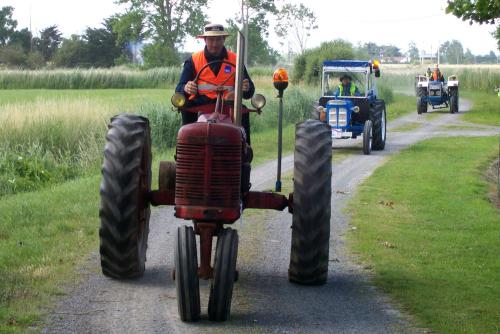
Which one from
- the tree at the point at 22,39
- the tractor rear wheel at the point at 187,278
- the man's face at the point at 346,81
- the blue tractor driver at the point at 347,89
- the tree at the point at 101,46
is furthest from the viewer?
the tree at the point at 22,39

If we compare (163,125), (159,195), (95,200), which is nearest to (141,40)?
(163,125)

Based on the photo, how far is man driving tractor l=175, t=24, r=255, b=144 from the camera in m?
8.36

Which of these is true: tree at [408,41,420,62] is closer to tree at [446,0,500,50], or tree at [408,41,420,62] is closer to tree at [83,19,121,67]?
tree at [83,19,121,67]

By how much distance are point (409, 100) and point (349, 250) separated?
4414cm

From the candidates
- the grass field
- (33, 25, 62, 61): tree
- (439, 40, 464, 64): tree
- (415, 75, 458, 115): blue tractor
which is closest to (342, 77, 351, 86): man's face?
the grass field

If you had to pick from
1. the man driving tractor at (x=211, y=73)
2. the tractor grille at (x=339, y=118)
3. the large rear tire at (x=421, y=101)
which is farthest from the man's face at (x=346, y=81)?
the large rear tire at (x=421, y=101)

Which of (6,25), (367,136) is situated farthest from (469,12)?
(6,25)

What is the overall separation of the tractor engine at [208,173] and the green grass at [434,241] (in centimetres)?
176

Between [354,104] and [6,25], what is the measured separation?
257 ft

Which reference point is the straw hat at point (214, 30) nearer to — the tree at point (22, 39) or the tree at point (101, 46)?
the tree at point (101, 46)

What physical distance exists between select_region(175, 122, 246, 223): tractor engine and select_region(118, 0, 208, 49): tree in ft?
245

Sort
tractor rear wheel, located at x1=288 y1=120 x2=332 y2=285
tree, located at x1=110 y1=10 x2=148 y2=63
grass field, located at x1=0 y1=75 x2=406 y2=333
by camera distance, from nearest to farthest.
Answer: tractor rear wheel, located at x1=288 y1=120 x2=332 y2=285 < grass field, located at x1=0 y1=75 x2=406 y2=333 < tree, located at x1=110 y1=10 x2=148 y2=63

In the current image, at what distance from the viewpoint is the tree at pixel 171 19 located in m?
81.2

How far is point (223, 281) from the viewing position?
6844 mm
